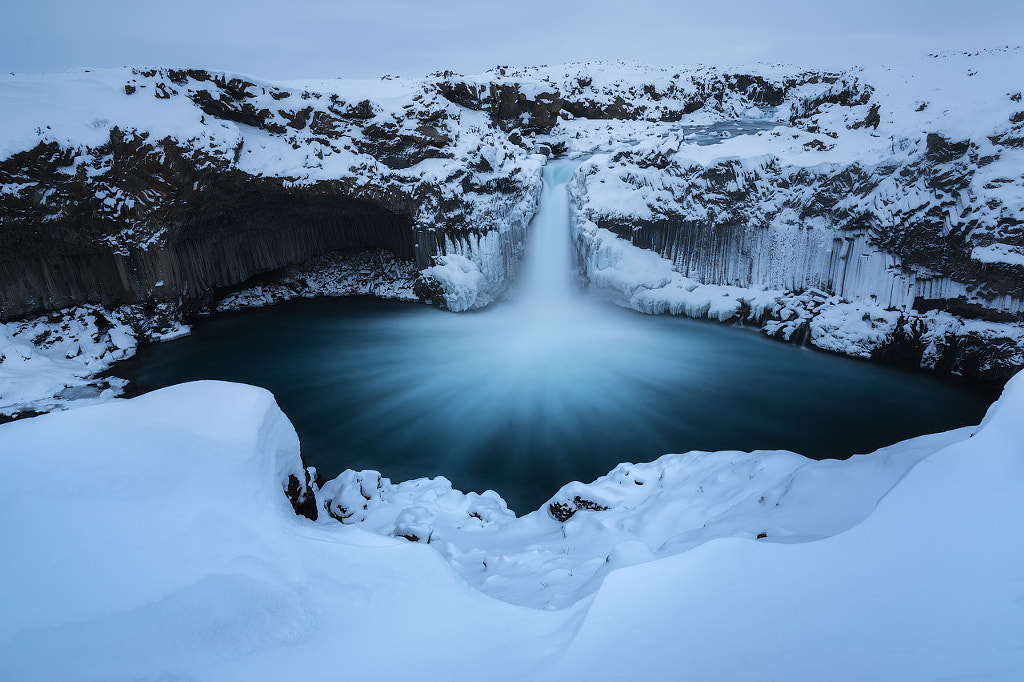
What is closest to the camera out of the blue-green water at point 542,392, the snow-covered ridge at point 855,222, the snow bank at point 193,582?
the snow bank at point 193,582

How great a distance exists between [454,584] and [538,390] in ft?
22.9

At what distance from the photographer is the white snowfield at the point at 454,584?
2217 millimetres

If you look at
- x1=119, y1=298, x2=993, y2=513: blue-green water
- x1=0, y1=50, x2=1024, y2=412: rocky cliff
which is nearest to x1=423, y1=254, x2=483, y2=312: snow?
x1=0, y1=50, x2=1024, y2=412: rocky cliff

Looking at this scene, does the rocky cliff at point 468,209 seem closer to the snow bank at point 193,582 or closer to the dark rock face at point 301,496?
the dark rock face at point 301,496

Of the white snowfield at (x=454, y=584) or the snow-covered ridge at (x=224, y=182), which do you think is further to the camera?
the snow-covered ridge at (x=224, y=182)

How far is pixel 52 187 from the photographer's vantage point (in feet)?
34.1

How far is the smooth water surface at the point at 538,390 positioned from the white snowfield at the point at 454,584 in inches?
165

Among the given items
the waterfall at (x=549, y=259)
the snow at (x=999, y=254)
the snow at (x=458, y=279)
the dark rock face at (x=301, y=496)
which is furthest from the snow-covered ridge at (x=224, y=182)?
the snow at (x=999, y=254)

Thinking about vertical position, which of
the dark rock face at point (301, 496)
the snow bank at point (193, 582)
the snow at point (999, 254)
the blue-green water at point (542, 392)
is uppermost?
the snow at point (999, 254)

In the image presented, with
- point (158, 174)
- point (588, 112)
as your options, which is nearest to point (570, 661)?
point (158, 174)

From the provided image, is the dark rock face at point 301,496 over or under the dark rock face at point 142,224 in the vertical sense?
under

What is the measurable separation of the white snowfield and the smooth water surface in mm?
4181

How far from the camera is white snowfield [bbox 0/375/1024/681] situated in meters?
2.22

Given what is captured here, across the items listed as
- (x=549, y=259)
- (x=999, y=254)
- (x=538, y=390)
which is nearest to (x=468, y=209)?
(x=549, y=259)
